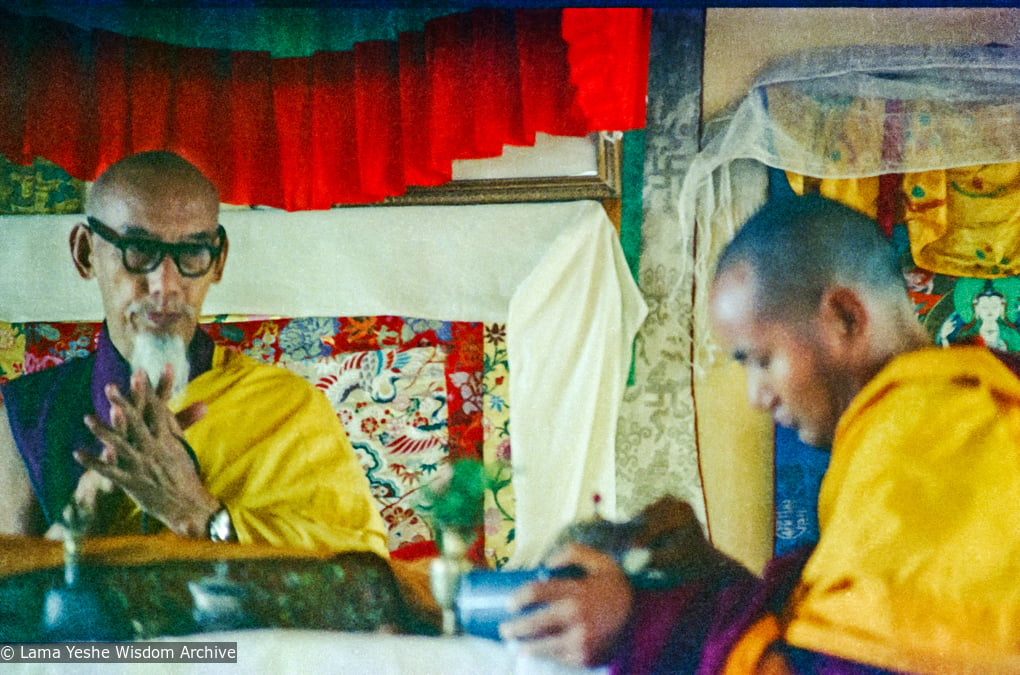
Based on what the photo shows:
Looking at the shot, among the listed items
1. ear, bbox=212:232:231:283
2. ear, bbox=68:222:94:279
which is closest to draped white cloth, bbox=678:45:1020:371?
ear, bbox=212:232:231:283

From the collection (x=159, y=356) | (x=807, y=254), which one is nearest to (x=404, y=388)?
(x=159, y=356)

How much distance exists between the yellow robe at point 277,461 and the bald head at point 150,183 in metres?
0.48

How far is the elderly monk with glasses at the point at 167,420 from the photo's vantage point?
271 centimetres

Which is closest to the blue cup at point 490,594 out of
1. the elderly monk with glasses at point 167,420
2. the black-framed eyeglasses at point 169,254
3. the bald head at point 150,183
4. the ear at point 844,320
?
the elderly monk with glasses at point 167,420

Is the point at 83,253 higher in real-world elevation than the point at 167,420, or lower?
higher

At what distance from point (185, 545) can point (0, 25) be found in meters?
1.67

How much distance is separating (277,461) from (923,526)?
1.79m

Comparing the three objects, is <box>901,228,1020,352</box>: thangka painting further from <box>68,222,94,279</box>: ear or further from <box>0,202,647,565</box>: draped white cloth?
<box>68,222,94,279</box>: ear

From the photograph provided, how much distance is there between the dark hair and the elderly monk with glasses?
1284mm

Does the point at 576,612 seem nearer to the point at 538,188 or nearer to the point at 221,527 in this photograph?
the point at 221,527

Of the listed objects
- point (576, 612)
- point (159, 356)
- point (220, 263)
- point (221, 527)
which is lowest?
point (576, 612)

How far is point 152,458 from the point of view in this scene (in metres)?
2.73

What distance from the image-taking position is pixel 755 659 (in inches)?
98.9

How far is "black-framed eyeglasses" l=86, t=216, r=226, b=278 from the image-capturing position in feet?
9.16
